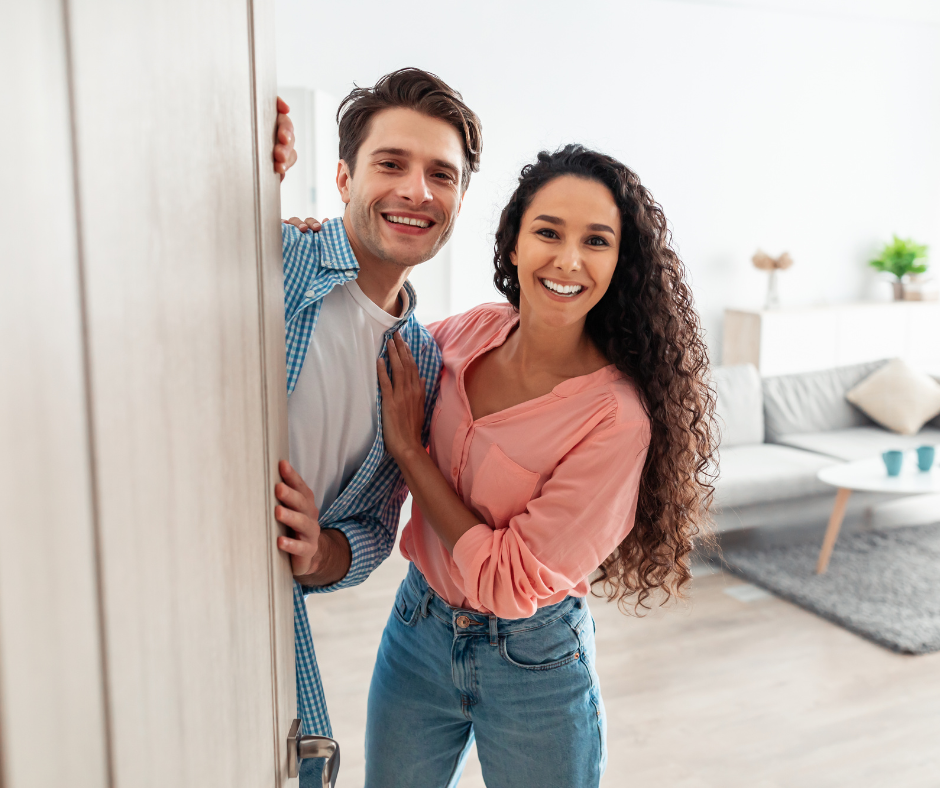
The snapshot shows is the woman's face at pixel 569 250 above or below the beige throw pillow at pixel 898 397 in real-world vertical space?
above

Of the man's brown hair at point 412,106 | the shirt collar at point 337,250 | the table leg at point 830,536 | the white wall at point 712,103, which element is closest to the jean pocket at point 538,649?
the shirt collar at point 337,250

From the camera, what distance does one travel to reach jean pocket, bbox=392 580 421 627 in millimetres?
1345

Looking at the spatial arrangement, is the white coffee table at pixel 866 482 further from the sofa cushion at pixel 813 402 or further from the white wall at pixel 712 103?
the white wall at pixel 712 103

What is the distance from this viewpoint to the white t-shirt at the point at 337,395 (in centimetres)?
120

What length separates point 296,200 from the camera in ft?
13.4

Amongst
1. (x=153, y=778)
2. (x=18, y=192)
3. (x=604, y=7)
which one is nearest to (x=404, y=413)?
(x=153, y=778)

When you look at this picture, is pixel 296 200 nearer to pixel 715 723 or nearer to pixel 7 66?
pixel 715 723

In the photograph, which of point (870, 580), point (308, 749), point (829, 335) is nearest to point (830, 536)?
point (870, 580)

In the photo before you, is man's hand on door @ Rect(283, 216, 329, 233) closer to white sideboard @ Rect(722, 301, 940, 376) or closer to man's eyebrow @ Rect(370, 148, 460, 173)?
man's eyebrow @ Rect(370, 148, 460, 173)

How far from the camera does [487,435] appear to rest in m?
1.29

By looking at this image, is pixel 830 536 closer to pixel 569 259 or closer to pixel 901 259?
pixel 569 259

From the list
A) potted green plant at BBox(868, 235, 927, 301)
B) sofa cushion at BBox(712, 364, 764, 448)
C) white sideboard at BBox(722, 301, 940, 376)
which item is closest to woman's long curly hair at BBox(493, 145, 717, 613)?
sofa cushion at BBox(712, 364, 764, 448)

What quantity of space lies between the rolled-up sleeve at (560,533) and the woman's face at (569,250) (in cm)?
20

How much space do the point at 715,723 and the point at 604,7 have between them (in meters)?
4.16
